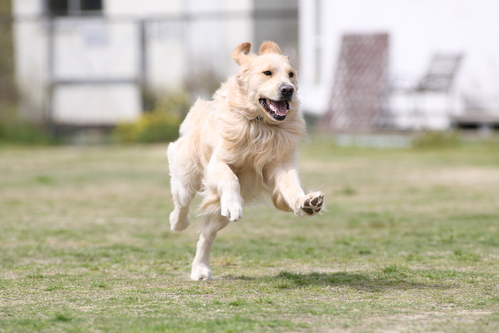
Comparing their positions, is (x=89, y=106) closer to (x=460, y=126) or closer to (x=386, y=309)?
(x=460, y=126)

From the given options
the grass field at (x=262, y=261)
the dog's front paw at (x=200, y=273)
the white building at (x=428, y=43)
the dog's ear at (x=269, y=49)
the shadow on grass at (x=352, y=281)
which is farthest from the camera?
the white building at (x=428, y=43)

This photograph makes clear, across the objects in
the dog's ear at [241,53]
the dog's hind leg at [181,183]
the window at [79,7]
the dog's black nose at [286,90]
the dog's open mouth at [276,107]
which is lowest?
the dog's hind leg at [181,183]

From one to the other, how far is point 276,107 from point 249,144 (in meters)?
0.32

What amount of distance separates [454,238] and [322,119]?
589 inches

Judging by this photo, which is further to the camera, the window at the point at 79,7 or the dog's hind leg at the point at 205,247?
the window at the point at 79,7

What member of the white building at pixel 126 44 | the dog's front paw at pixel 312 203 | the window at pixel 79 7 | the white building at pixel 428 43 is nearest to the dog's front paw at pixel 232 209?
the dog's front paw at pixel 312 203

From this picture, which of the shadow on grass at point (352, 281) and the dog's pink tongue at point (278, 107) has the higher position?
the dog's pink tongue at point (278, 107)

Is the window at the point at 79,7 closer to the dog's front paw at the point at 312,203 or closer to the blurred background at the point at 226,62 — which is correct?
the blurred background at the point at 226,62

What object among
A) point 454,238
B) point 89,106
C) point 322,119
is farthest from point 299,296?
point 89,106

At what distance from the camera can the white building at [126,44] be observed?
2362 centimetres

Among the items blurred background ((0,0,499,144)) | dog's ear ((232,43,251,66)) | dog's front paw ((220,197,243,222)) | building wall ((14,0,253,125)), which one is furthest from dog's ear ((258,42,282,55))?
building wall ((14,0,253,125))

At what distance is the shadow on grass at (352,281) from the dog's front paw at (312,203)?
64cm

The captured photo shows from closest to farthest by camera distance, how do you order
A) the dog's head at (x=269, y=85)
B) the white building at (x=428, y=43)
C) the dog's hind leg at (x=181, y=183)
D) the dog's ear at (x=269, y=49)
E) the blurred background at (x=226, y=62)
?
the dog's head at (x=269, y=85) → the dog's ear at (x=269, y=49) → the dog's hind leg at (x=181, y=183) → the white building at (x=428, y=43) → the blurred background at (x=226, y=62)

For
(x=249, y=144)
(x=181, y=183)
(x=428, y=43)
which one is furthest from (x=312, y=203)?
(x=428, y=43)
